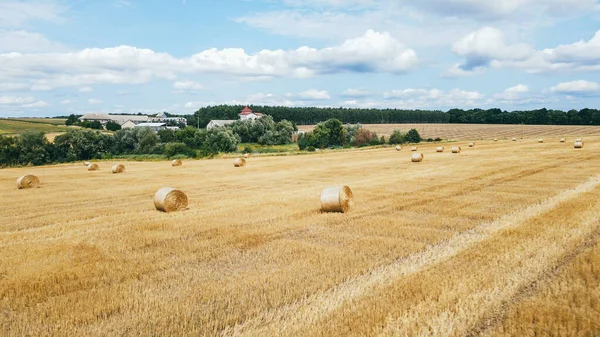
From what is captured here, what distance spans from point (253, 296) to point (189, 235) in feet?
15.2

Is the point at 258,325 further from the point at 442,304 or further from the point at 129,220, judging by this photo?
the point at 129,220

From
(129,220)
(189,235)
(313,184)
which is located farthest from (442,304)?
(313,184)

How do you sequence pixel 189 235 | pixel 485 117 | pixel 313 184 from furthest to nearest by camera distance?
pixel 485 117
pixel 313 184
pixel 189 235

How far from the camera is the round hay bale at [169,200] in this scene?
14.6 metres

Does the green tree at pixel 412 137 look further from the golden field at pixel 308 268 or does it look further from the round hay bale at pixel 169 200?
the round hay bale at pixel 169 200

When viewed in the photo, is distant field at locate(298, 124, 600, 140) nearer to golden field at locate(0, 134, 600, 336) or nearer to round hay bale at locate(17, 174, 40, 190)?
round hay bale at locate(17, 174, 40, 190)

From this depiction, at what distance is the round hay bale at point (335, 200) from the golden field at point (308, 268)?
0.28 m

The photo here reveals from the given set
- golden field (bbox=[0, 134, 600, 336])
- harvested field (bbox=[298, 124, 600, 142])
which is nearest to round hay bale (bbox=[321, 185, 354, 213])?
golden field (bbox=[0, 134, 600, 336])

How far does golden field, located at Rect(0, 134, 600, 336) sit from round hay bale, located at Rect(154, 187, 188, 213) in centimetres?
34

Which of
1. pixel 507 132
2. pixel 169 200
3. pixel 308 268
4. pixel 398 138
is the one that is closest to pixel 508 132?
pixel 507 132

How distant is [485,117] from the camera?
566ft

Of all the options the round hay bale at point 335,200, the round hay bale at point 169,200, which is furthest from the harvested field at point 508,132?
the round hay bale at point 169,200

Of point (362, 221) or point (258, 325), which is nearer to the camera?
point (258, 325)

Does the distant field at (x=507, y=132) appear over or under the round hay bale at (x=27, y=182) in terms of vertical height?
over
